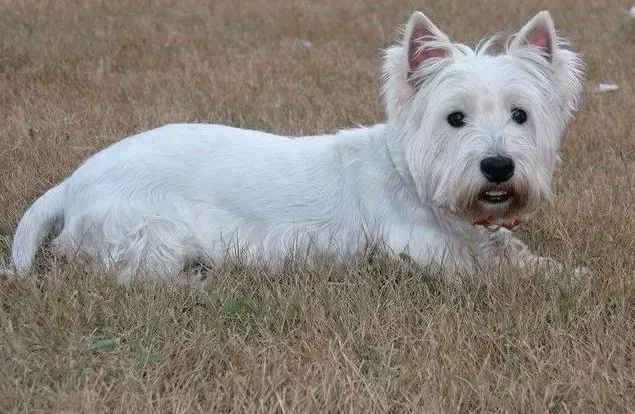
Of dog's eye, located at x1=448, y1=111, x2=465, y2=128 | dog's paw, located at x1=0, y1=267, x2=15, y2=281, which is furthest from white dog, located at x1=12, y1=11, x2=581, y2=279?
dog's paw, located at x1=0, y1=267, x2=15, y2=281

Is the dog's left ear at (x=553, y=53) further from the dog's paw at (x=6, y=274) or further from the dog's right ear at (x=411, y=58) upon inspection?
the dog's paw at (x=6, y=274)

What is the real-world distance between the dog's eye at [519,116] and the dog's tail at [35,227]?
2.02 m

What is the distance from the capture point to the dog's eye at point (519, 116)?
358 cm

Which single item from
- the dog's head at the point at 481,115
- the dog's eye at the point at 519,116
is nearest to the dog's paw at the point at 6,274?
the dog's head at the point at 481,115

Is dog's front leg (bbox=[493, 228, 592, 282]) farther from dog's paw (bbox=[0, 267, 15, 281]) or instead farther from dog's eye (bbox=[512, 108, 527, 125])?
dog's paw (bbox=[0, 267, 15, 281])

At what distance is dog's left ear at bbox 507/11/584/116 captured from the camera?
12.1 feet

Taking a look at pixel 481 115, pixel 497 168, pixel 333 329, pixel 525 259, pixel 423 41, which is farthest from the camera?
pixel 525 259

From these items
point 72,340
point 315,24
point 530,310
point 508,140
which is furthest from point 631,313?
point 315,24

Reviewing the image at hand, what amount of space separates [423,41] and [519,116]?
0.51m

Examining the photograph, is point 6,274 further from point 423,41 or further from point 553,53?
point 553,53

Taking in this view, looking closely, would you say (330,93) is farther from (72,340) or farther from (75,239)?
(72,340)

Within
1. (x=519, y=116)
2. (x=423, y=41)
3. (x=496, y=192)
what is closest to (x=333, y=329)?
(x=496, y=192)

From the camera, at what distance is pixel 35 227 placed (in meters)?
3.93

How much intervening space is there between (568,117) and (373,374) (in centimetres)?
162
